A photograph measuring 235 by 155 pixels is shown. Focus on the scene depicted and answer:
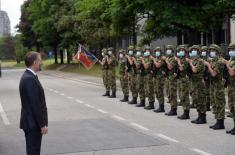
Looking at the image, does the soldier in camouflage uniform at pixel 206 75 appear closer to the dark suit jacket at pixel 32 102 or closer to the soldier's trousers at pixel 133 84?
the soldier's trousers at pixel 133 84

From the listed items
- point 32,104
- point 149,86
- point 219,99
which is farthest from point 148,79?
point 32,104

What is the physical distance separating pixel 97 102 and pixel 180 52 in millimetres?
5841

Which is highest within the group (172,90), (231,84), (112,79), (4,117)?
(231,84)

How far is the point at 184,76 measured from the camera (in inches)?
553

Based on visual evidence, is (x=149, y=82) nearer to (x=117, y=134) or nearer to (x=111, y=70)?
(x=117, y=134)

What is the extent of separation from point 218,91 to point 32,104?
6.14 meters

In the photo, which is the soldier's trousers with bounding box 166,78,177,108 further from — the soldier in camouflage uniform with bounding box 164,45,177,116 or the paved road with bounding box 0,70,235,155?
the paved road with bounding box 0,70,235,155

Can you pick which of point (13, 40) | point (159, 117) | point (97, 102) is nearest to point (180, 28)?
point (97, 102)

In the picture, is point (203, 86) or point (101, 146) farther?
point (203, 86)

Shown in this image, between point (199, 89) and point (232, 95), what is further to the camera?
point (199, 89)

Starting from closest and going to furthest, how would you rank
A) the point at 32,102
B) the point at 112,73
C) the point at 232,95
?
1. the point at 32,102
2. the point at 232,95
3. the point at 112,73

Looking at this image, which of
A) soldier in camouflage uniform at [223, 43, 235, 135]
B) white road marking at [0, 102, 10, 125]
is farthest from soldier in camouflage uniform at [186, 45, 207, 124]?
white road marking at [0, 102, 10, 125]

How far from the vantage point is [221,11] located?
78.1 feet

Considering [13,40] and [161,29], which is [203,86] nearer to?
[161,29]
